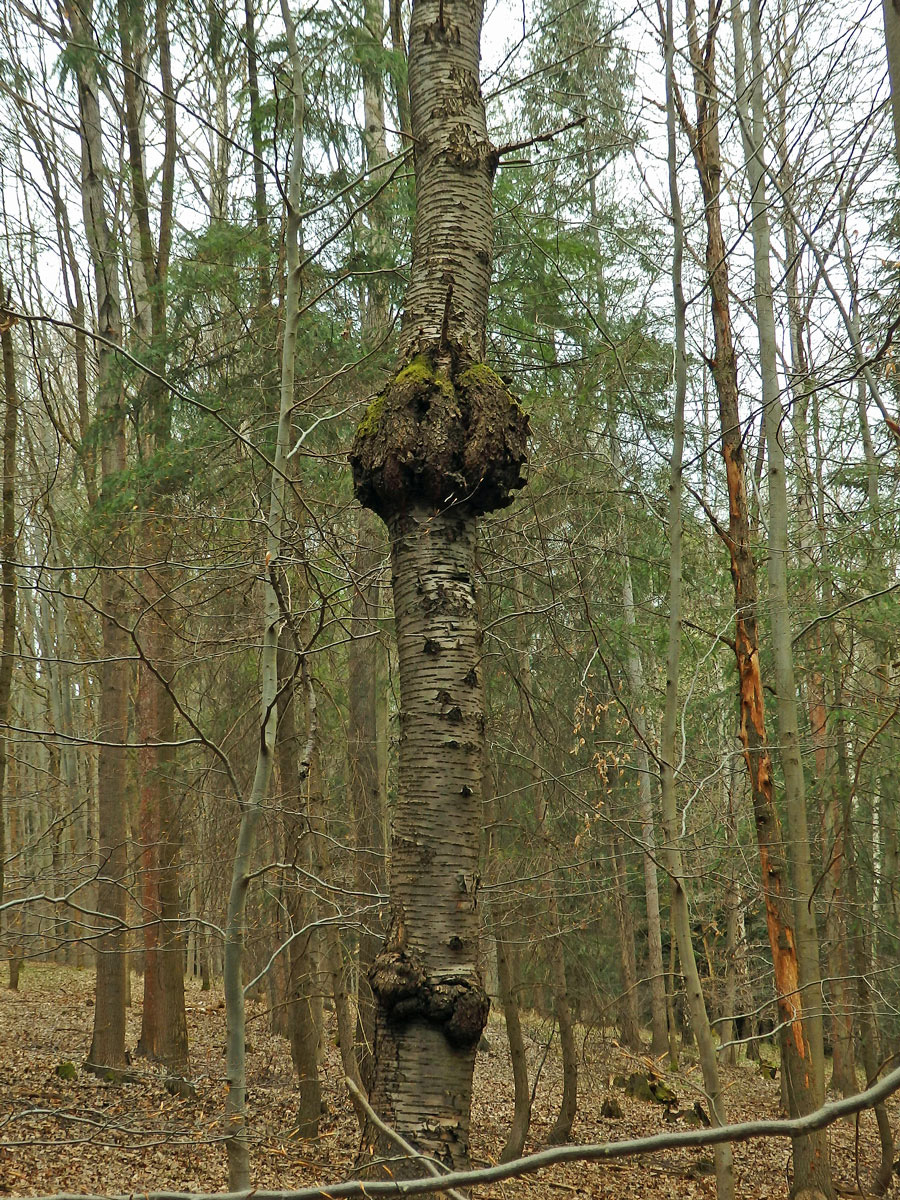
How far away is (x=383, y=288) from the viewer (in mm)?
7562

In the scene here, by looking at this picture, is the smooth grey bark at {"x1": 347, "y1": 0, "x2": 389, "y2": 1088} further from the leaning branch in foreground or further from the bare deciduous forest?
the leaning branch in foreground

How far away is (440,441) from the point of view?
296cm

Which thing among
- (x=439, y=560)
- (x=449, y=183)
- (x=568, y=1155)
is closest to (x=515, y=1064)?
(x=439, y=560)

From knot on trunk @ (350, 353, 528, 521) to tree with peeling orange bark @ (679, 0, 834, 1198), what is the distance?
3.91 metres

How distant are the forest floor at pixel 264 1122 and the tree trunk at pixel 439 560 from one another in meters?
1.07

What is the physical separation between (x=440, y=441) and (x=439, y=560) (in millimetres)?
397

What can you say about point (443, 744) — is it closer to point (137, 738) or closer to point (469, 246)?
point (469, 246)

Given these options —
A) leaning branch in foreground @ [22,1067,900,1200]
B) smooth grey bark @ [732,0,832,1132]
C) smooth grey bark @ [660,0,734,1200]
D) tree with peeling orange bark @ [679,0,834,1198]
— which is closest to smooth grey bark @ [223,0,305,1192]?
smooth grey bark @ [660,0,734,1200]

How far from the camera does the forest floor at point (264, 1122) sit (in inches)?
247

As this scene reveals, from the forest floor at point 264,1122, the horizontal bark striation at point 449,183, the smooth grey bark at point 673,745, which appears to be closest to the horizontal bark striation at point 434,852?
the horizontal bark striation at point 449,183

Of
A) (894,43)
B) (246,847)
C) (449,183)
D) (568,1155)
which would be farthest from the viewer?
(449,183)

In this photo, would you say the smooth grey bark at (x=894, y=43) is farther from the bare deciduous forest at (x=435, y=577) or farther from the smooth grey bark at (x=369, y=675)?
the smooth grey bark at (x=369, y=675)

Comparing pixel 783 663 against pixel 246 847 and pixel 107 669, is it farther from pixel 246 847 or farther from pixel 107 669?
pixel 107 669

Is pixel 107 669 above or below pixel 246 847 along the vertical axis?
above
